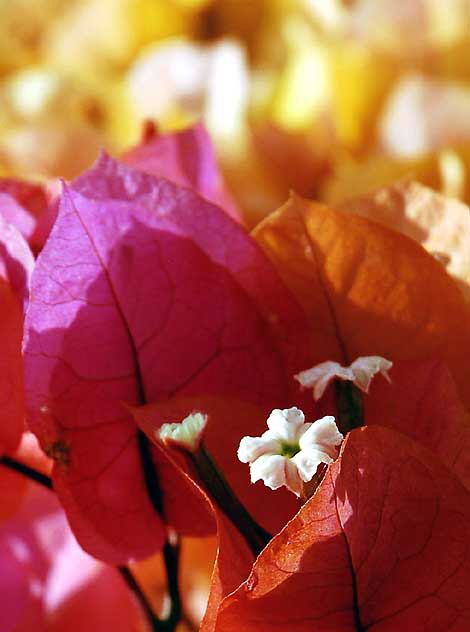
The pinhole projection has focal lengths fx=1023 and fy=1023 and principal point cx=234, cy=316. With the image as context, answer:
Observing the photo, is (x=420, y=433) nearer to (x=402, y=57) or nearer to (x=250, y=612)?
(x=250, y=612)

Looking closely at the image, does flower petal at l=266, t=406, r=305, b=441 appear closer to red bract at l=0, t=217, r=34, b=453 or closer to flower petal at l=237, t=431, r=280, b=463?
flower petal at l=237, t=431, r=280, b=463

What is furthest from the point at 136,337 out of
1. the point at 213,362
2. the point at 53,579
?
the point at 53,579

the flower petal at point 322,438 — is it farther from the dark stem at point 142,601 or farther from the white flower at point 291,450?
the dark stem at point 142,601

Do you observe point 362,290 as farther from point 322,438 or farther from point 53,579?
point 53,579

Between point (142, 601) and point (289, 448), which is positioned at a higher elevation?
point (289, 448)

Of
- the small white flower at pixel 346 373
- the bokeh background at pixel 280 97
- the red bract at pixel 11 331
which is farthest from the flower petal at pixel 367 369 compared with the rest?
the bokeh background at pixel 280 97

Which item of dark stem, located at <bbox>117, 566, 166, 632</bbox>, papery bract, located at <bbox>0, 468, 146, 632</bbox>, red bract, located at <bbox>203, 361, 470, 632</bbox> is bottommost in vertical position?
papery bract, located at <bbox>0, 468, 146, 632</bbox>

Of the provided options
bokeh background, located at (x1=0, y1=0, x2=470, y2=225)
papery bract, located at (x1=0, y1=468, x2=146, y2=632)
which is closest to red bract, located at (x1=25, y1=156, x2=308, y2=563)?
papery bract, located at (x1=0, y1=468, x2=146, y2=632)
